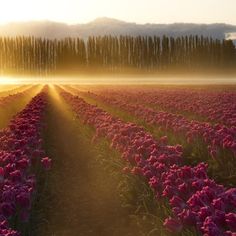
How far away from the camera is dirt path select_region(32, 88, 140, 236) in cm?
901

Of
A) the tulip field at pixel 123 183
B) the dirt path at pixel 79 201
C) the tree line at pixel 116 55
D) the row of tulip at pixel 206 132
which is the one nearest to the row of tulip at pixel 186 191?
the tulip field at pixel 123 183

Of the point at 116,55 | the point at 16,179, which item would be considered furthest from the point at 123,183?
the point at 116,55

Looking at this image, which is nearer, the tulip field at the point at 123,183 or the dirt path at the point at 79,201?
the tulip field at the point at 123,183

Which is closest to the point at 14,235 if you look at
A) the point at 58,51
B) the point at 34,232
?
the point at 34,232

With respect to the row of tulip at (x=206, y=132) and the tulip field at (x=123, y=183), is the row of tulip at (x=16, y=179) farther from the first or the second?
the row of tulip at (x=206, y=132)

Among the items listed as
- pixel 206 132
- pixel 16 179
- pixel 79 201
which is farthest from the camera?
pixel 206 132

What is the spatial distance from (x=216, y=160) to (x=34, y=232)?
5.35 m

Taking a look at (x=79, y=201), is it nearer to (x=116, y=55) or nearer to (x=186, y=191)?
(x=186, y=191)

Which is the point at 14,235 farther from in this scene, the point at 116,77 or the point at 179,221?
the point at 116,77

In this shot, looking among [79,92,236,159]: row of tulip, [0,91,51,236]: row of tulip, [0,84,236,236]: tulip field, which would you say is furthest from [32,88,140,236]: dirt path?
[79,92,236,159]: row of tulip

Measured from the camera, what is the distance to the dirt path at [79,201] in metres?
9.01

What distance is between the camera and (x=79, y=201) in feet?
35.0

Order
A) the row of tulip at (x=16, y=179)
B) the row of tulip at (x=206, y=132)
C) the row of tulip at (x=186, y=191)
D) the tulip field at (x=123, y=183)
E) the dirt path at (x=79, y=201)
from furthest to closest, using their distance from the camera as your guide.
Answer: the row of tulip at (x=206, y=132), the dirt path at (x=79, y=201), the row of tulip at (x=16, y=179), the tulip field at (x=123, y=183), the row of tulip at (x=186, y=191)

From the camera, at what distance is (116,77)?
13012 cm
